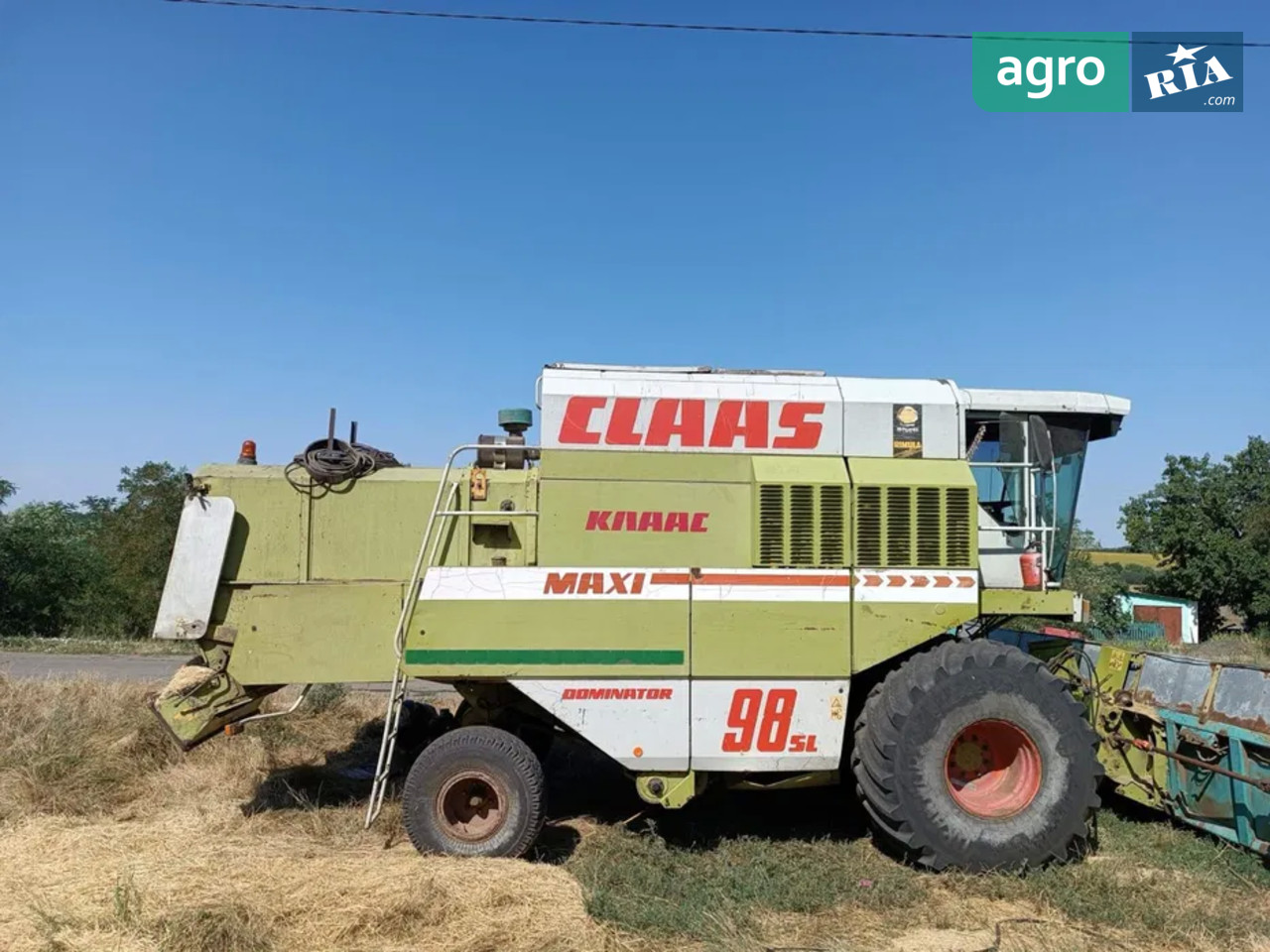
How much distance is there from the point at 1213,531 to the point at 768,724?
45.6 meters

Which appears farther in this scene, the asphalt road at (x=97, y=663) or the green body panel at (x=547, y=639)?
the asphalt road at (x=97, y=663)

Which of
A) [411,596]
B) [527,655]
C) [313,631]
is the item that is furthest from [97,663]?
[527,655]

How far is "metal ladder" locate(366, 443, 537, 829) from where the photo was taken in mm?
6086

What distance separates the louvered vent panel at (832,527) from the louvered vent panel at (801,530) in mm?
79

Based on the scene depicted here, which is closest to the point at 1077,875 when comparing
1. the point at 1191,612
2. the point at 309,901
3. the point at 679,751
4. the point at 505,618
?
the point at 679,751

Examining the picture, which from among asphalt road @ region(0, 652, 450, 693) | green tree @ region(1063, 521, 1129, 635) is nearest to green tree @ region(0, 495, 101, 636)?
asphalt road @ region(0, 652, 450, 693)

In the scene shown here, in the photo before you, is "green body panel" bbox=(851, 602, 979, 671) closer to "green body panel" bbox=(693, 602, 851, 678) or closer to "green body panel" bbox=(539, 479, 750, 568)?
"green body panel" bbox=(693, 602, 851, 678)

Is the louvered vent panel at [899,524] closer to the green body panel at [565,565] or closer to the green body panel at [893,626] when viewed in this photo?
the green body panel at [565,565]

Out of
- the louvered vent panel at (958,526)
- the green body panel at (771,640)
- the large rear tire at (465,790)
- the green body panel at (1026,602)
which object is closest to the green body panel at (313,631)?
the large rear tire at (465,790)

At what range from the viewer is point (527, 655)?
238 inches

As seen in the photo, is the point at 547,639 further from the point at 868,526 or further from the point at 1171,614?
the point at 1171,614

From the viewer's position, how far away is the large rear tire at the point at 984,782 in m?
5.87

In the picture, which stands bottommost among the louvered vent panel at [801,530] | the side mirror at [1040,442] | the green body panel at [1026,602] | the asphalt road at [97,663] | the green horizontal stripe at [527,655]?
the asphalt road at [97,663]

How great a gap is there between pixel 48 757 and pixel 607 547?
17.5 ft
